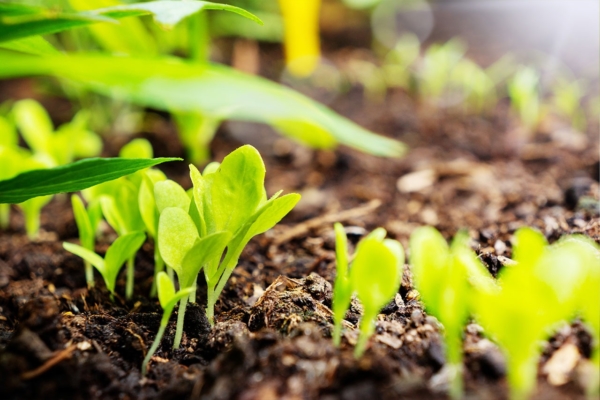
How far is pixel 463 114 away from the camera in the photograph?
180 centimetres

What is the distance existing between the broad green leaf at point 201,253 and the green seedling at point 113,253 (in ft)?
0.38

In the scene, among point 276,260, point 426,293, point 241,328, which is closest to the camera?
point 426,293

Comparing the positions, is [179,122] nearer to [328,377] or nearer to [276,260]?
[276,260]

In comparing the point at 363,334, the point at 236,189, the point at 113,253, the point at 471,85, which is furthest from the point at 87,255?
the point at 471,85

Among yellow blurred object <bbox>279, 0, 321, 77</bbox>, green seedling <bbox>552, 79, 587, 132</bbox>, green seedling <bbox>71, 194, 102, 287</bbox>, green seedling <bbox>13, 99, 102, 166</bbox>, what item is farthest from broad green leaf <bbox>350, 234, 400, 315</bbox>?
yellow blurred object <bbox>279, 0, 321, 77</bbox>

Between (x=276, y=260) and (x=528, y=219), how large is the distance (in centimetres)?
49

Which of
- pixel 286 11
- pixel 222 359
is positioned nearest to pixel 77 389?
pixel 222 359

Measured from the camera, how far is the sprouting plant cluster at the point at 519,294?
0.40m

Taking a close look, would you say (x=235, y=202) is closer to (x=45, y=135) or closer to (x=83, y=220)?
(x=83, y=220)

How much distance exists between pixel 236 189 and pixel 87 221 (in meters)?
0.31

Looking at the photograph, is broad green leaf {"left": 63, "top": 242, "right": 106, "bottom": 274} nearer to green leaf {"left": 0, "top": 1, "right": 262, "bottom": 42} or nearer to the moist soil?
the moist soil

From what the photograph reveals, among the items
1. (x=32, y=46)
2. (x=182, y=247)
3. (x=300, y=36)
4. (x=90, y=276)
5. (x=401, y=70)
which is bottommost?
(x=90, y=276)

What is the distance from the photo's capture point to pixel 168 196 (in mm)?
629

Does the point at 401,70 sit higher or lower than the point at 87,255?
higher
